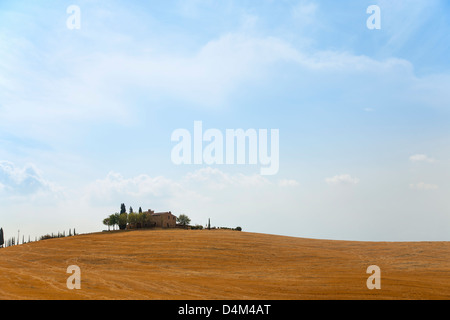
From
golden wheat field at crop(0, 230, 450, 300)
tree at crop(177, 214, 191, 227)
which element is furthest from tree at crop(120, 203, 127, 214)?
golden wheat field at crop(0, 230, 450, 300)

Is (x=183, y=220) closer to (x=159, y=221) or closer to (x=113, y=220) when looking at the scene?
(x=159, y=221)

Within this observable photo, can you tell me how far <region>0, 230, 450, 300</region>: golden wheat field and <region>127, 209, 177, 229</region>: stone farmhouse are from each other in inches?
630

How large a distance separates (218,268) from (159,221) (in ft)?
133

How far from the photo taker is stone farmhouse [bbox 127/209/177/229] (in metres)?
77.7

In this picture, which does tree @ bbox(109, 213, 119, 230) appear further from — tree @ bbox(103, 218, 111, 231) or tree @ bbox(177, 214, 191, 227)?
tree @ bbox(177, 214, 191, 227)

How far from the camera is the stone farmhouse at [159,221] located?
77.7 meters

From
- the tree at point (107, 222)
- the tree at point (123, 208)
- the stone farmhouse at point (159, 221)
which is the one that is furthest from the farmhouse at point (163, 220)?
the tree at point (123, 208)

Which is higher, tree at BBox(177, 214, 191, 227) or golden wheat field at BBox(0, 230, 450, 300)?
tree at BBox(177, 214, 191, 227)

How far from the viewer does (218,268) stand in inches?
1574

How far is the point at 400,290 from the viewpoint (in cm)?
2866

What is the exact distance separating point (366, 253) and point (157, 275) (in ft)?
92.7

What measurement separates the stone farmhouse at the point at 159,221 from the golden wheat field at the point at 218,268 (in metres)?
16.0
